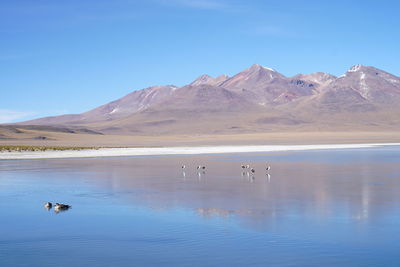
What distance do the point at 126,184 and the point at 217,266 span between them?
15.7 m

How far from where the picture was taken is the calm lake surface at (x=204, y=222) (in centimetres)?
1205

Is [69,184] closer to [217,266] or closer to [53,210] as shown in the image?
[53,210]

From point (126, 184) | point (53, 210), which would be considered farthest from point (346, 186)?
point (53, 210)

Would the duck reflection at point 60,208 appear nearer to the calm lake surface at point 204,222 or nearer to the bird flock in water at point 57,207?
the bird flock in water at point 57,207

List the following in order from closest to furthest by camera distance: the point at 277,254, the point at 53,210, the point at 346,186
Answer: the point at 277,254
the point at 53,210
the point at 346,186

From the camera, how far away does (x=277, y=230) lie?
14.5 meters

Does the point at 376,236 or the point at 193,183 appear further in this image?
the point at 193,183

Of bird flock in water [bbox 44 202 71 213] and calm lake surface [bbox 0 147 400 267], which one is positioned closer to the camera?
calm lake surface [bbox 0 147 400 267]

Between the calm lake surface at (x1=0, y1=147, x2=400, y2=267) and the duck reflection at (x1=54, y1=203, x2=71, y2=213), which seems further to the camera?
the duck reflection at (x1=54, y1=203, x2=71, y2=213)

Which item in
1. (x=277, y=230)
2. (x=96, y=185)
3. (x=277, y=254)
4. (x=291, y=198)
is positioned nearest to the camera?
(x=277, y=254)

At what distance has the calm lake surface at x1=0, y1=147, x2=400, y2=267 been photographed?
12047mm

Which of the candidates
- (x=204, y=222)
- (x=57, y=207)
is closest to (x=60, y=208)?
(x=57, y=207)

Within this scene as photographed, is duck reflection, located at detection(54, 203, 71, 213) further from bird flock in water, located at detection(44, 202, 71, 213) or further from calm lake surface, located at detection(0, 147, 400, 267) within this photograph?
calm lake surface, located at detection(0, 147, 400, 267)

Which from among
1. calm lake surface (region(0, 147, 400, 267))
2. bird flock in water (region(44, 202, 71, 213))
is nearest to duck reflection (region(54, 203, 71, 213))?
bird flock in water (region(44, 202, 71, 213))
